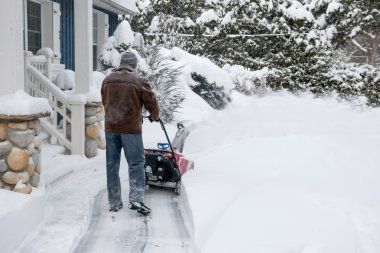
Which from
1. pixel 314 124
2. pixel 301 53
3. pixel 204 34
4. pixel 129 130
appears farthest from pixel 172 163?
pixel 204 34

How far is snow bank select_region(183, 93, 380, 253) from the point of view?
4.32 meters

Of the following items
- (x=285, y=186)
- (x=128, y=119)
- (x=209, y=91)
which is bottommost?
(x=285, y=186)

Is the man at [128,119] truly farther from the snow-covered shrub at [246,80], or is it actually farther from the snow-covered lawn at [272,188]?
the snow-covered shrub at [246,80]

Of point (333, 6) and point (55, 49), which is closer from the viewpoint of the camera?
point (55, 49)

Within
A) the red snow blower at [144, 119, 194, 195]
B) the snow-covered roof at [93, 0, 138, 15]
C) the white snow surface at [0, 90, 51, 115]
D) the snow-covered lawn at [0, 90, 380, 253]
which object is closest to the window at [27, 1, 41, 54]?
the snow-covered roof at [93, 0, 138, 15]

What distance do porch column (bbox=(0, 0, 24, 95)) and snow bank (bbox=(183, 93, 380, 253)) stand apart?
2.19 meters

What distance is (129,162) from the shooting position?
203 inches

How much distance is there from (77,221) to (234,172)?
2.69 metres

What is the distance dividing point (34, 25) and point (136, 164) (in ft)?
19.8

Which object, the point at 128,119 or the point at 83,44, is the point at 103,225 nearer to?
the point at 128,119

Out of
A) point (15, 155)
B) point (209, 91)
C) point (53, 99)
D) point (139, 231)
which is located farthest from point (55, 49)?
point (139, 231)

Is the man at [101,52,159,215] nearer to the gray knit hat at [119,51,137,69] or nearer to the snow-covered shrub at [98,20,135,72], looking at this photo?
the gray knit hat at [119,51,137,69]

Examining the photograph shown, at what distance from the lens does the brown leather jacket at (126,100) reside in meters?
5.01

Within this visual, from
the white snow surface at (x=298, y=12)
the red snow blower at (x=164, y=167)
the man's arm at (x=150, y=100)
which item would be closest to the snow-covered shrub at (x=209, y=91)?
the white snow surface at (x=298, y=12)
